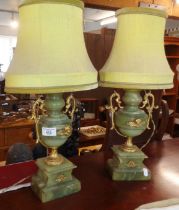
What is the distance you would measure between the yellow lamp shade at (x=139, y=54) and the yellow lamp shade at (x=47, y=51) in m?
0.19

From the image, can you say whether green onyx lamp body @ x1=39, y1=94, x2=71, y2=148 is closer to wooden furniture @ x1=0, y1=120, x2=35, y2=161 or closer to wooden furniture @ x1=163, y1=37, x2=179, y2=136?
wooden furniture @ x1=0, y1=120, x2=35, y2=161

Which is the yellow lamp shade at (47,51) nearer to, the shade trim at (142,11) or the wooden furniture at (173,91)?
the shade trim at (142,11)

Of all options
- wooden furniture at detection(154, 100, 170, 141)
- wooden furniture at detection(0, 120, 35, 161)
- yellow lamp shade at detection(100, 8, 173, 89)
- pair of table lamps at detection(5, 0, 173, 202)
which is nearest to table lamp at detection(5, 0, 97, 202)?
pair of table lamps at detection(5, 0, 173, 202)

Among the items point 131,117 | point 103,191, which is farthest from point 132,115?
point 103,191

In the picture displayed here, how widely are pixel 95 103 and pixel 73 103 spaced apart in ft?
6.38

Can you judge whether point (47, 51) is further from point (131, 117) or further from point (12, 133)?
point (12, 133)

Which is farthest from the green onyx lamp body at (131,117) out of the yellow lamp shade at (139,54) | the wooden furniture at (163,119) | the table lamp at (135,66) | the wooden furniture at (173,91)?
the wooden furniture at (173,91)

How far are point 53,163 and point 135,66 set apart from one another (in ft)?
1.52

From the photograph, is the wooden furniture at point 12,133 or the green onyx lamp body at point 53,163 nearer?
the green onyx lamp body at point 53,163

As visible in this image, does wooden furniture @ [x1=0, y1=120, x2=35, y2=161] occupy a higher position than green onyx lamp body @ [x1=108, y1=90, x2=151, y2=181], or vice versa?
green onyx lamp body @ [x1=108, y1=90, x2=151, y2=181]

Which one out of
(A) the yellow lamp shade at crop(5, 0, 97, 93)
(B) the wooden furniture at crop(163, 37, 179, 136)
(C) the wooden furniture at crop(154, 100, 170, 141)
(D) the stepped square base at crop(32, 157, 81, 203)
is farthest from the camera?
(B) the wooden furniture at crop(163, 37, 179, 136)

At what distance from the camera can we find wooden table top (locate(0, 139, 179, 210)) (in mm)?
813

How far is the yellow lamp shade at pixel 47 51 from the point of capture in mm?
729

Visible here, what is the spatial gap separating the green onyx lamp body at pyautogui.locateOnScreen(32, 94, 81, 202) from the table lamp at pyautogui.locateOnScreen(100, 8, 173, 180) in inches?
8.5
